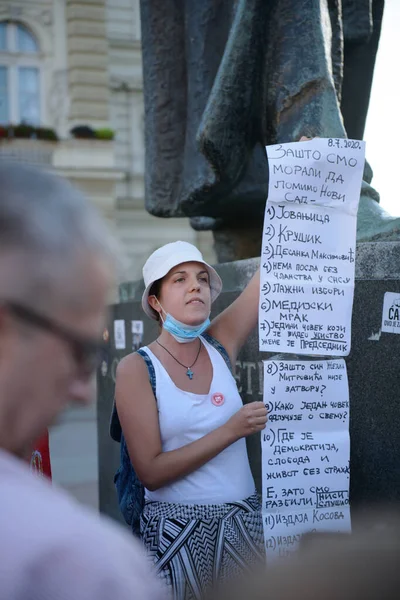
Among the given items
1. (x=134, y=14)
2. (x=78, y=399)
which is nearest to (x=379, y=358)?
(x=78, y=399)

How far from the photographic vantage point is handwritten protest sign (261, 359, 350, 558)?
254 centimetres

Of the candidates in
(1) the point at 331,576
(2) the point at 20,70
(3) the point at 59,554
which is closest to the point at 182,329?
(3) the point at 59,554

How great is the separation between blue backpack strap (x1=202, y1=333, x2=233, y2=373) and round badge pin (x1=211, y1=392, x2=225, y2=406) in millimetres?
142

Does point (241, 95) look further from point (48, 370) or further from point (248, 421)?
point (48, 370)

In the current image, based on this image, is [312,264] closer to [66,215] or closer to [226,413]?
[226,413]

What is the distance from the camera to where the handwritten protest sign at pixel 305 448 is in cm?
254

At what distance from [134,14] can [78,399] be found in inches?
1000

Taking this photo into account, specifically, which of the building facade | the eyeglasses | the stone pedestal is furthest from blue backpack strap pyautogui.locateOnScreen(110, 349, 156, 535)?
the building facade

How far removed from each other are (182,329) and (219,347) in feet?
0.54

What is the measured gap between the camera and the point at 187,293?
2709mm

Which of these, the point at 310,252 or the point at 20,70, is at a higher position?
the point at 20,70

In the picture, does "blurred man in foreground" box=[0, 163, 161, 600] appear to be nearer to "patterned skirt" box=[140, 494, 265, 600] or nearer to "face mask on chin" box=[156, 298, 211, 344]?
"patterned skirt" box=[140, 494, 265, 600]

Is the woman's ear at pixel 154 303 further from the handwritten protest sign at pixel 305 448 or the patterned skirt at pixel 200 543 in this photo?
the patterned skirt at pixel 200 543

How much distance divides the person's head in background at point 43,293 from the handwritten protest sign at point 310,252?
1.58 metres
